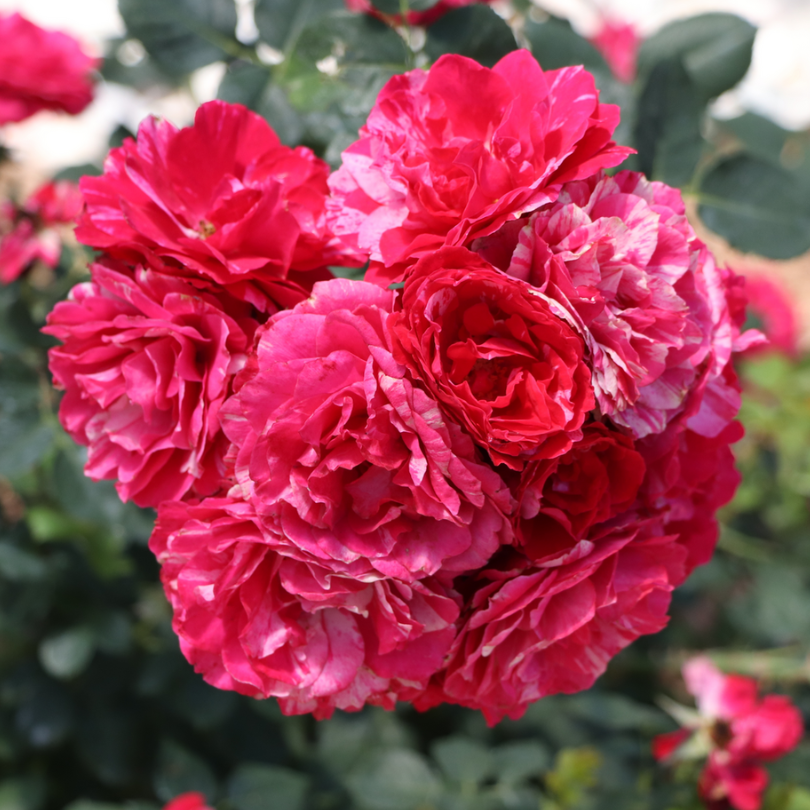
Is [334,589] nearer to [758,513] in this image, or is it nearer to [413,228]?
[413,228]

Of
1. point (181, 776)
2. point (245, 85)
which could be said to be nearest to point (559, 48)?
point (245, 85)

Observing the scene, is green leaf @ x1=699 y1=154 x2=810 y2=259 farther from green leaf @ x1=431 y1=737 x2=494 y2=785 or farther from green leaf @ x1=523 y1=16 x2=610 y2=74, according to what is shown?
green leaf @ x1=431 y1=737 x2=494 y2=785

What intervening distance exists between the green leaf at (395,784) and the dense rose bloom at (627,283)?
96 centimetres

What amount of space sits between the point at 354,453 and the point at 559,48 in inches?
24.2

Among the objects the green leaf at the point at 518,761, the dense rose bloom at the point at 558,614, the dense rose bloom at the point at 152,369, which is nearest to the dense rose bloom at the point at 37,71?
the dense rose bloom at the point at 152,369

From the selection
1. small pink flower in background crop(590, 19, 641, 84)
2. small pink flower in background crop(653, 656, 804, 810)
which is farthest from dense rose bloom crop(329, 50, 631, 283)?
small pink flower in background crop(590, 19, 641, 84)

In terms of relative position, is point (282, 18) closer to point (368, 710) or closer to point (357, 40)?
point (357, 40)

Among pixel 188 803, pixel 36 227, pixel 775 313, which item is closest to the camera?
pixel 188 803

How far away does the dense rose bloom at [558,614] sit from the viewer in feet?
1.81

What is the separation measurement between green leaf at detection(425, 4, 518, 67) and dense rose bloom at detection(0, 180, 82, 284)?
2.52 ft

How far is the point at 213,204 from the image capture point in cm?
61

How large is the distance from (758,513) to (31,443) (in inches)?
76.6

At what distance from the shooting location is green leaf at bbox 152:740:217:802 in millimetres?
1215

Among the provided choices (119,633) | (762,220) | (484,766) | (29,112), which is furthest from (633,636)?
(29,112)
